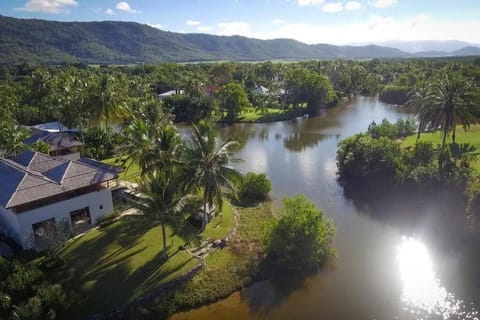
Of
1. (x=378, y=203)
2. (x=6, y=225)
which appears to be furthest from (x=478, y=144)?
(x=6, y=225)

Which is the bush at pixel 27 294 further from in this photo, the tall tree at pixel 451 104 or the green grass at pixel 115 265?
the tall tree at pixel 451 104

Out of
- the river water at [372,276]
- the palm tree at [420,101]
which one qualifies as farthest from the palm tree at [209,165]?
the palm tree at [420,101]

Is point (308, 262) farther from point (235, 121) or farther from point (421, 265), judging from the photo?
point (235, 121)

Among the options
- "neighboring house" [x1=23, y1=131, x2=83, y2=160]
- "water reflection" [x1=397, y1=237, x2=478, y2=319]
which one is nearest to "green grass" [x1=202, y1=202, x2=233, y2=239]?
"water reflection" [x1=397, y1=237, x2=478, y2=319]

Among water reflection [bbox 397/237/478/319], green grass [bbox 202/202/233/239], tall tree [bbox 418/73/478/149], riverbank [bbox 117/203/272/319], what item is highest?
tall tree [bbox 418/73/478/149]

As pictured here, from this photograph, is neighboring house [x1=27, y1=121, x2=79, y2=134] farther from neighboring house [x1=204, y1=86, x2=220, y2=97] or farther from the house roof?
the house roof

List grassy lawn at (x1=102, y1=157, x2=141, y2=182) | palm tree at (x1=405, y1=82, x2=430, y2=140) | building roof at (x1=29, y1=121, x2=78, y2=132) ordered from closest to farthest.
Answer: grassy lawn at (x1=102, y1=157, x2=141, y2=182) < palm tree at (x1=405, y1=82, x2=430, y2=140) < building roof at (x1=29, y1=121, x2=78, y2=132)
